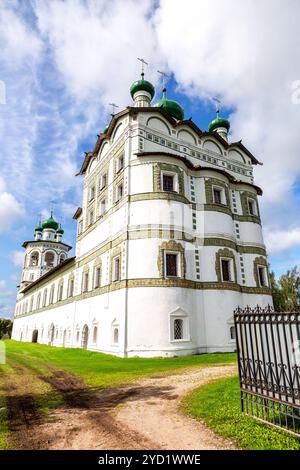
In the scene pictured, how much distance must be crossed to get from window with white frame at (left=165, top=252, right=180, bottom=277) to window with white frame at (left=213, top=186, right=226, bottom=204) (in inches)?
217

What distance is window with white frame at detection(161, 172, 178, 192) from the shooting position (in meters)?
18.0

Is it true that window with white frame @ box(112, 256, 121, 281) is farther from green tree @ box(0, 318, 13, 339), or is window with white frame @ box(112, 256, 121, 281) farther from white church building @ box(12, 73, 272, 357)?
green tree @ box(0, 318, 13, 339)

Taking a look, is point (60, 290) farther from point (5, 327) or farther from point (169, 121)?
point (5, 327)

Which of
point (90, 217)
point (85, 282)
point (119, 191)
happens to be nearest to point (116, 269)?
point (119, 191)

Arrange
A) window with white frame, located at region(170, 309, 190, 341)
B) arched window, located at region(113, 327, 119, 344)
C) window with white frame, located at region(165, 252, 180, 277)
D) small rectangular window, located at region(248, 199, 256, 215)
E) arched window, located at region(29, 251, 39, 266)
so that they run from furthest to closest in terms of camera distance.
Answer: arched window, located at region(29, 251, 39, 266), small rectangular window, located at region(248, 199, 256, 215), window with white frame, located at region(165, 252, 180, 277), arched window, located at region(113, 327, 119, 344), window with white frame, located at region(170, 309, 190, 341)

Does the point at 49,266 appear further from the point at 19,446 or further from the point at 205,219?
the point at 19,446

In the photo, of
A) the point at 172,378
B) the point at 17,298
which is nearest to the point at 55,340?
the point at 172,378

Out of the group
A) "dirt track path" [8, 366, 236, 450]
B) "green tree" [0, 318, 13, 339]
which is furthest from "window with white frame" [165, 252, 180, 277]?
"green tree" [0, 318, 13, 339]

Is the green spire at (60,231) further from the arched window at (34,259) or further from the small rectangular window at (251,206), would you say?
the small rectangular window at (251,206)

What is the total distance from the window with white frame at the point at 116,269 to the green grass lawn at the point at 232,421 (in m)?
10.1

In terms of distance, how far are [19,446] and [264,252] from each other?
759 inches

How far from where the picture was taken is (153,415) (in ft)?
19.8

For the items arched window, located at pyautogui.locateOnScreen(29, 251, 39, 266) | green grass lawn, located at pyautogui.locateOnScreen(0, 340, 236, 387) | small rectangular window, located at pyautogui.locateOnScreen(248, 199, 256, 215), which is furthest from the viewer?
arched window, located at pyautogui.locateOnScreen(29, 251, 39, 266)

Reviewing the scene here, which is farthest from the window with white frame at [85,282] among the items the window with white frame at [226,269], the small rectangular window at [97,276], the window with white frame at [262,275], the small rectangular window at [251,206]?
the small rectangular window at [251,206]
